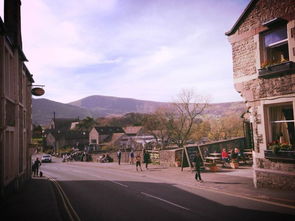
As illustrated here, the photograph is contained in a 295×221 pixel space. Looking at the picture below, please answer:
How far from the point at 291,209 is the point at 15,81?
14.7m

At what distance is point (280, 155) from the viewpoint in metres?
11.1

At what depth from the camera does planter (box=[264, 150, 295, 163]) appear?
34.6ft

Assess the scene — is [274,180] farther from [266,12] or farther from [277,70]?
[266,12]

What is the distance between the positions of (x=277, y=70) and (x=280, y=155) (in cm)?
382


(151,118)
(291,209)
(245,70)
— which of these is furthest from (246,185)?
(151,118)

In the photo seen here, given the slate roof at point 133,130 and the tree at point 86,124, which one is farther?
the tree at point 86,124

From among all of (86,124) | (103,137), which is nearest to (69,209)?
(103,137)

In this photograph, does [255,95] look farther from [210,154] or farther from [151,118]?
[151,118]

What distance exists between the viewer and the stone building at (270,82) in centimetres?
1089

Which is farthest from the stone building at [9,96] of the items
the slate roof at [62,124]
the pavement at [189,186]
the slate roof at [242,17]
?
the slate roof at [62,124]

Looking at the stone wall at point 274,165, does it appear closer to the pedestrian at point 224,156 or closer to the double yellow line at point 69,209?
the pedestrian at point 224,156

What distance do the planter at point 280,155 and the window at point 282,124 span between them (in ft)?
2.06

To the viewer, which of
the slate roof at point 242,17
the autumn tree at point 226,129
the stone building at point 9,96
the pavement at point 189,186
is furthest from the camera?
the autumn tree at point 226,129

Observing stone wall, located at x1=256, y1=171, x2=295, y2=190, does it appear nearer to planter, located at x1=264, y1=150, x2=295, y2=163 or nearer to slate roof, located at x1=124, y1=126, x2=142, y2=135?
planter, located at x1=264, y1=150, x2=295, y2=163
